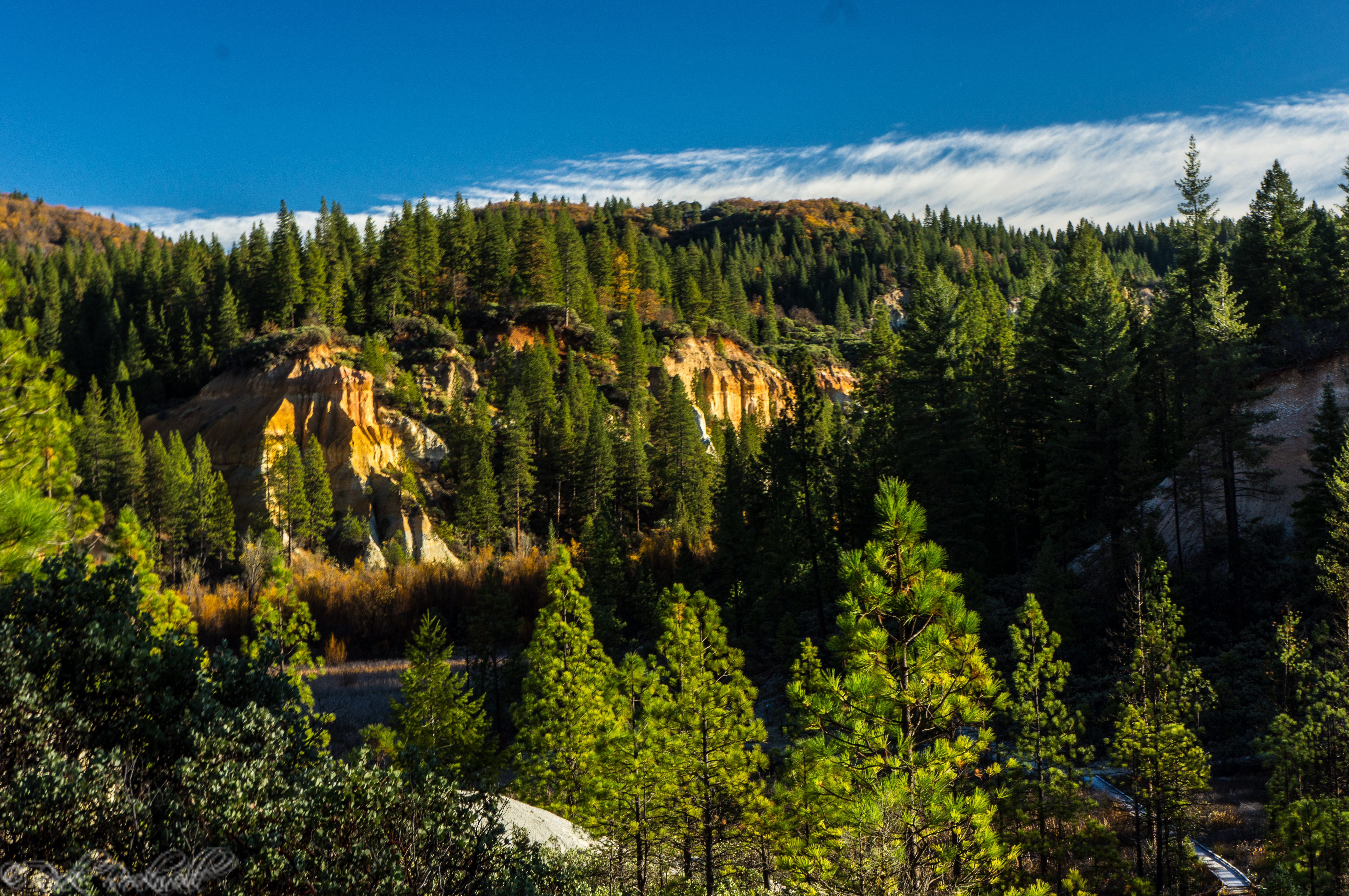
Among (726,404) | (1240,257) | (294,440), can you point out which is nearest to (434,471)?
(294,440)

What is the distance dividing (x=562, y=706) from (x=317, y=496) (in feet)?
142

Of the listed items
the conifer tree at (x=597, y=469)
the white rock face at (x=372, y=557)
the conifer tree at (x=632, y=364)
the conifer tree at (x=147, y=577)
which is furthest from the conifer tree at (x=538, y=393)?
the conifer tree at (x=147, y=577)

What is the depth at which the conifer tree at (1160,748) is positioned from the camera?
559 inches

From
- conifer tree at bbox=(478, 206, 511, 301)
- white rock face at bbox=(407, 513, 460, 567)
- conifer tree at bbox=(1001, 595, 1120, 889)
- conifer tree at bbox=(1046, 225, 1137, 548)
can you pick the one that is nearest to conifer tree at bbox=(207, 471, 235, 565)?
white rock face at bbox=(407, 513, 460, 567)

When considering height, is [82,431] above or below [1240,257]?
below

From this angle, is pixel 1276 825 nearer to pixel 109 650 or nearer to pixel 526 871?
pixel 526 871

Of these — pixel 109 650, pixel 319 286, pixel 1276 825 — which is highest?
pixel 319 286

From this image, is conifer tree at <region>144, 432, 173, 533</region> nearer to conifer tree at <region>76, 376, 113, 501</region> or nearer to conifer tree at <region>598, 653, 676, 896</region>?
conifer tree at <region>76, 376, 113, 501</region>

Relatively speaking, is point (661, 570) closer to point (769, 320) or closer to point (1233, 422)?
point (1233, 422)

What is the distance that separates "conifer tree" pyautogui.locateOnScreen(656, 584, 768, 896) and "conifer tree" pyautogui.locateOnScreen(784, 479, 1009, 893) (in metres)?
3.95

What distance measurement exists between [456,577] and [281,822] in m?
50.2

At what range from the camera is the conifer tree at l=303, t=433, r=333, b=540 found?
55531 millimetres

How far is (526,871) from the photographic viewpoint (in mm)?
6270

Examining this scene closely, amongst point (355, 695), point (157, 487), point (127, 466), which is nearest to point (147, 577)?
point (355, 695)
